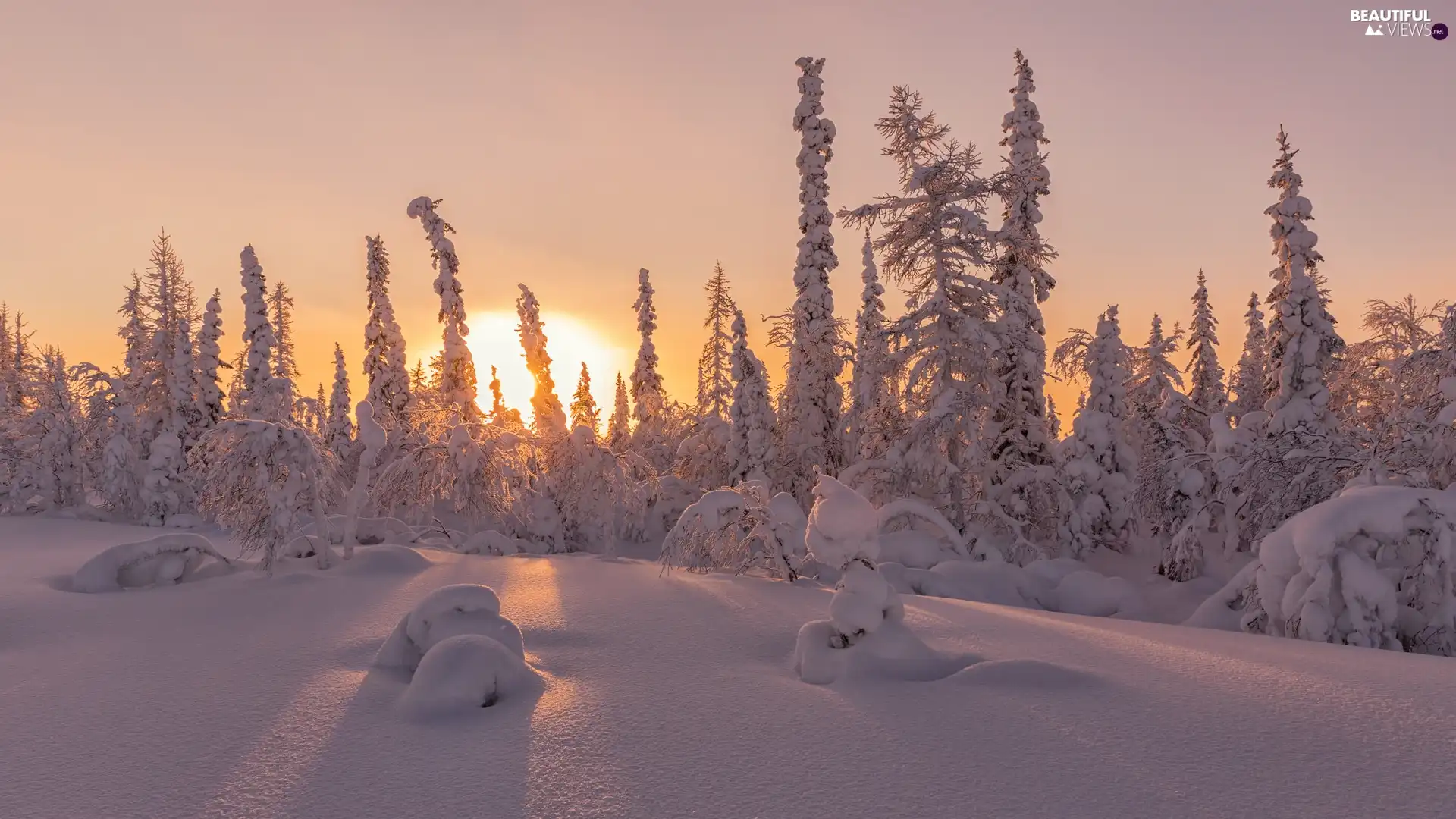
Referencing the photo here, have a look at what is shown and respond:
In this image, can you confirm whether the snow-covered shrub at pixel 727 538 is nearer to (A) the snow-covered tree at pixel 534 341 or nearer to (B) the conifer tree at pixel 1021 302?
(B) the conifer tree at pixel 1021 302

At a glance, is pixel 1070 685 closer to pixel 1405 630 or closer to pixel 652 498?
pixel 1405 630

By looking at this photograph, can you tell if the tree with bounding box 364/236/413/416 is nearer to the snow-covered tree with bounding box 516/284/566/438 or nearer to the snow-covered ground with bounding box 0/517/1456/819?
the snow-covered tree with bounding box 516/284/566/438

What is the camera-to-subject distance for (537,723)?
4.05 meters

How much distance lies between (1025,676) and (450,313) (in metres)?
26.2

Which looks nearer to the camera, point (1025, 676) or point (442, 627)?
point (1025, 676)

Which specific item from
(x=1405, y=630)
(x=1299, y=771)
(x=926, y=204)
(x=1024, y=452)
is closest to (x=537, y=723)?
(x=1299, y=771)

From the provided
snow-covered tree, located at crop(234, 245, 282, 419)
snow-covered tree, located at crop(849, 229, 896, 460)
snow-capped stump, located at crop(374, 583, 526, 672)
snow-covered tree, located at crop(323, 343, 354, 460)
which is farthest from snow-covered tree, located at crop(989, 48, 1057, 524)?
snow-covered tree, located at crop(323, 343, 354, 460)

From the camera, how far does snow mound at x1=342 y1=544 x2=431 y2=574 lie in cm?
931

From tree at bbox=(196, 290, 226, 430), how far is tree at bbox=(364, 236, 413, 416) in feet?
20.4

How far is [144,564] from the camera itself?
818cm

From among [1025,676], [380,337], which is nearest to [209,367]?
[380,337]

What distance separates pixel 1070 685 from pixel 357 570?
8.20m

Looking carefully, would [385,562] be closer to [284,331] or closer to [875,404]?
[875,404]

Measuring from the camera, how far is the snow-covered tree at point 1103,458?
66.5 ft
